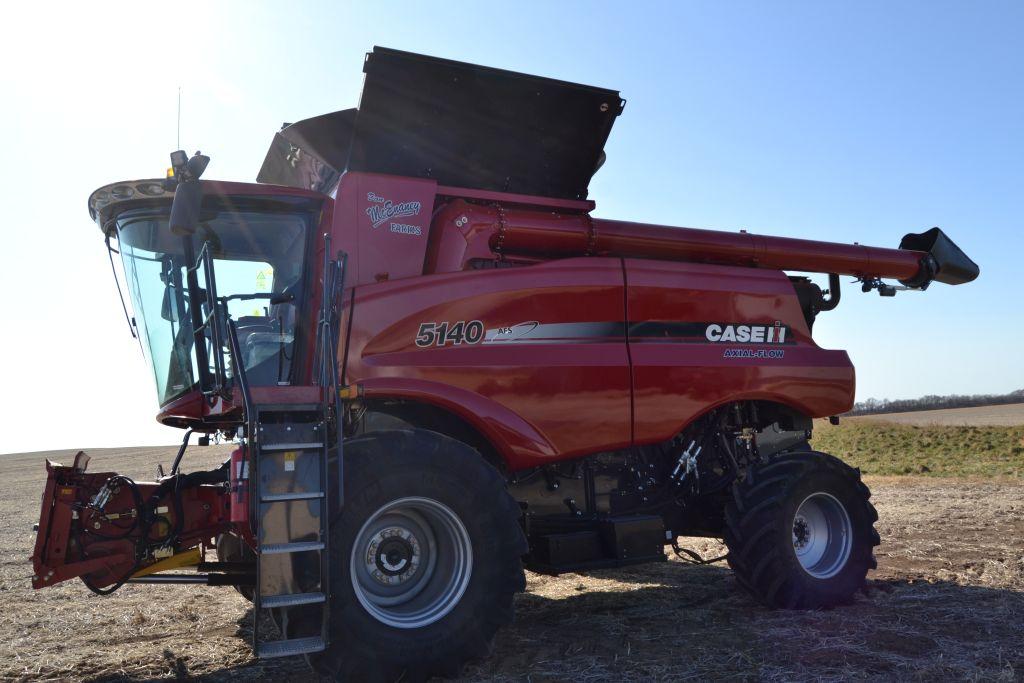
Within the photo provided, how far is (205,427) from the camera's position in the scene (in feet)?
19.3

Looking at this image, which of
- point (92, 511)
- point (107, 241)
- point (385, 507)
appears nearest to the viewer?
point (385, 507)

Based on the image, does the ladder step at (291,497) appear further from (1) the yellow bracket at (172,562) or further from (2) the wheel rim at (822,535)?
(2) the wheel rim at (822,535)

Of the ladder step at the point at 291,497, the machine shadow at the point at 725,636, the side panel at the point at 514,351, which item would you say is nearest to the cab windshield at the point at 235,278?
the side panel at the point at 514,351

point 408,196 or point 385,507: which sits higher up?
point 408,196

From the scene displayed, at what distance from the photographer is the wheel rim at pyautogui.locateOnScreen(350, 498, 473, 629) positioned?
4602 millimetres

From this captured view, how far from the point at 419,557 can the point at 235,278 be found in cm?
211

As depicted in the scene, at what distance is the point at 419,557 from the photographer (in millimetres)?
4789

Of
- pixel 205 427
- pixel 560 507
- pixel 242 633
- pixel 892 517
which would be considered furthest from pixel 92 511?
pixel 892 517

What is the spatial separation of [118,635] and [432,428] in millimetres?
2612

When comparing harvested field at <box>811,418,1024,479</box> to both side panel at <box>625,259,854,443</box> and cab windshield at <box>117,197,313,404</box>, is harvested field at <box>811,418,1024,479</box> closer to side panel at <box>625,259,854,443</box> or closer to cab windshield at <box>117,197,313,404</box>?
side panel at <box>625,259,854,443</box>

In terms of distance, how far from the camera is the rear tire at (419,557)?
4.37 meters

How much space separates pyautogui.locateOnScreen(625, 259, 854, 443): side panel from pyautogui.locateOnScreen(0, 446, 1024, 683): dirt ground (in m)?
1.48

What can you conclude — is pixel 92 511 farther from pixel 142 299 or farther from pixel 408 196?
pixel 408 196

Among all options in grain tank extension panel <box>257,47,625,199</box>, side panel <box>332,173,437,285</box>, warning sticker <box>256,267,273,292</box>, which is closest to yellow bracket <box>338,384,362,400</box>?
side panel <box>332,173,437,285</box>
